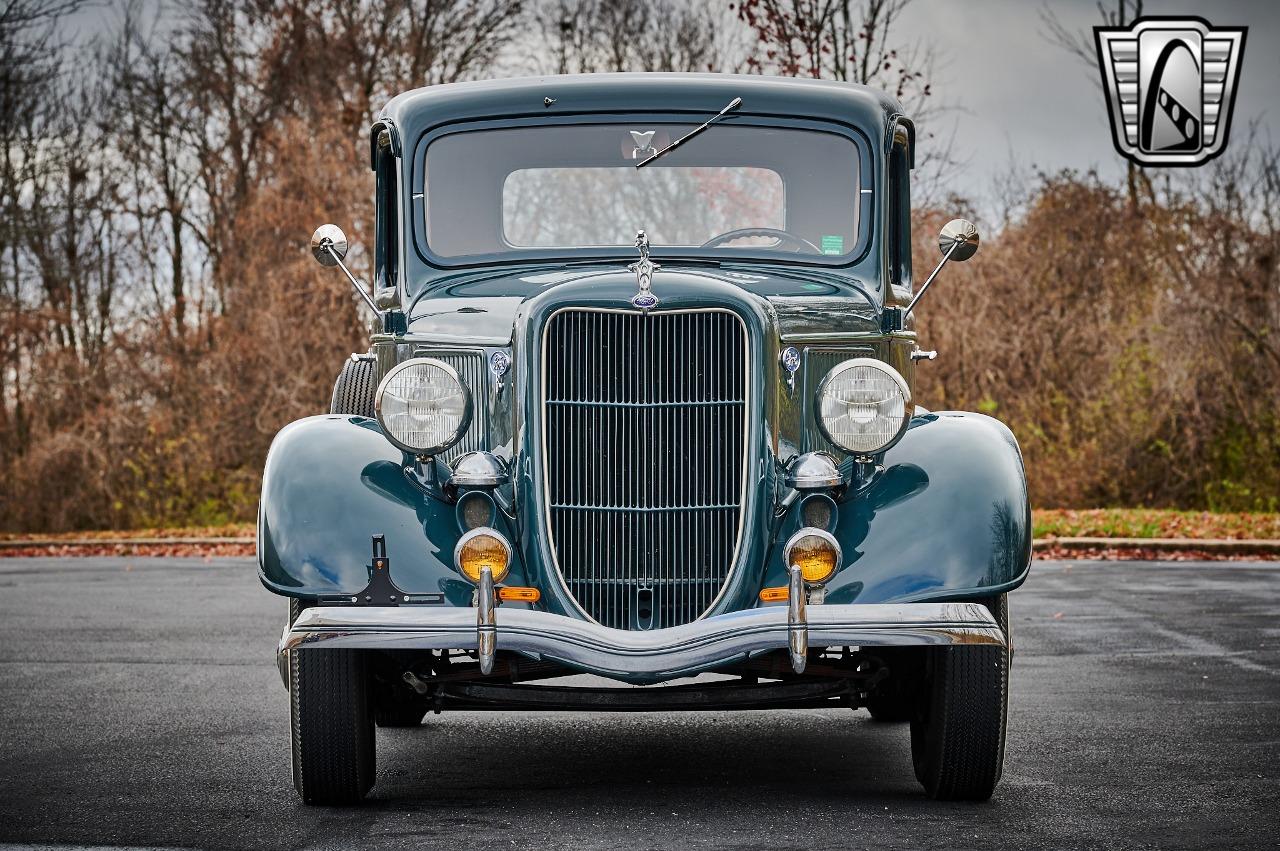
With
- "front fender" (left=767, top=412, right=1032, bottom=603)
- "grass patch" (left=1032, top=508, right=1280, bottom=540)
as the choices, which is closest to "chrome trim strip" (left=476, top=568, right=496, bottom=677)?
"front fender" (left=767, top=412, right=1032, bottom=603)

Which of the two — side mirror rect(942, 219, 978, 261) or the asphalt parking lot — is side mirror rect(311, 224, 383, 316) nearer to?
the asphalt parking lot

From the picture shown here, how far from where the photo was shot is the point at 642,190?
20.1 ft

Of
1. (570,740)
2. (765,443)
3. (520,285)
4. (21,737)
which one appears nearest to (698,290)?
(765,443)

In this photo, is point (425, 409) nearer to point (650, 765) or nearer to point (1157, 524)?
point (650, 765)

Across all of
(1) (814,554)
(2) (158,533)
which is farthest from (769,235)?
(2) (158,533)

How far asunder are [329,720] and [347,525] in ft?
1.96

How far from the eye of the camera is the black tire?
6.62 metres

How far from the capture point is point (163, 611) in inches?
456

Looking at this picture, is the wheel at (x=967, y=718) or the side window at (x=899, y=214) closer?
the wheel at (x=967, y=718)

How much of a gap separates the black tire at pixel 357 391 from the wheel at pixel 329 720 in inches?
70.8

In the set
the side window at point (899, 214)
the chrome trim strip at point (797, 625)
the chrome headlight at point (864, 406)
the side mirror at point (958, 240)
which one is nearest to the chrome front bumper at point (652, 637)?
the chrome trim strip at point (797, 625)

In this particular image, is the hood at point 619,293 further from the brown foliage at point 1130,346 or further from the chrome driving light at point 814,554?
the brown foliage at point 1130,346

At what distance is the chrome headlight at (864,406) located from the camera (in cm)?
501

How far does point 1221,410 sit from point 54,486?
49.6ft
